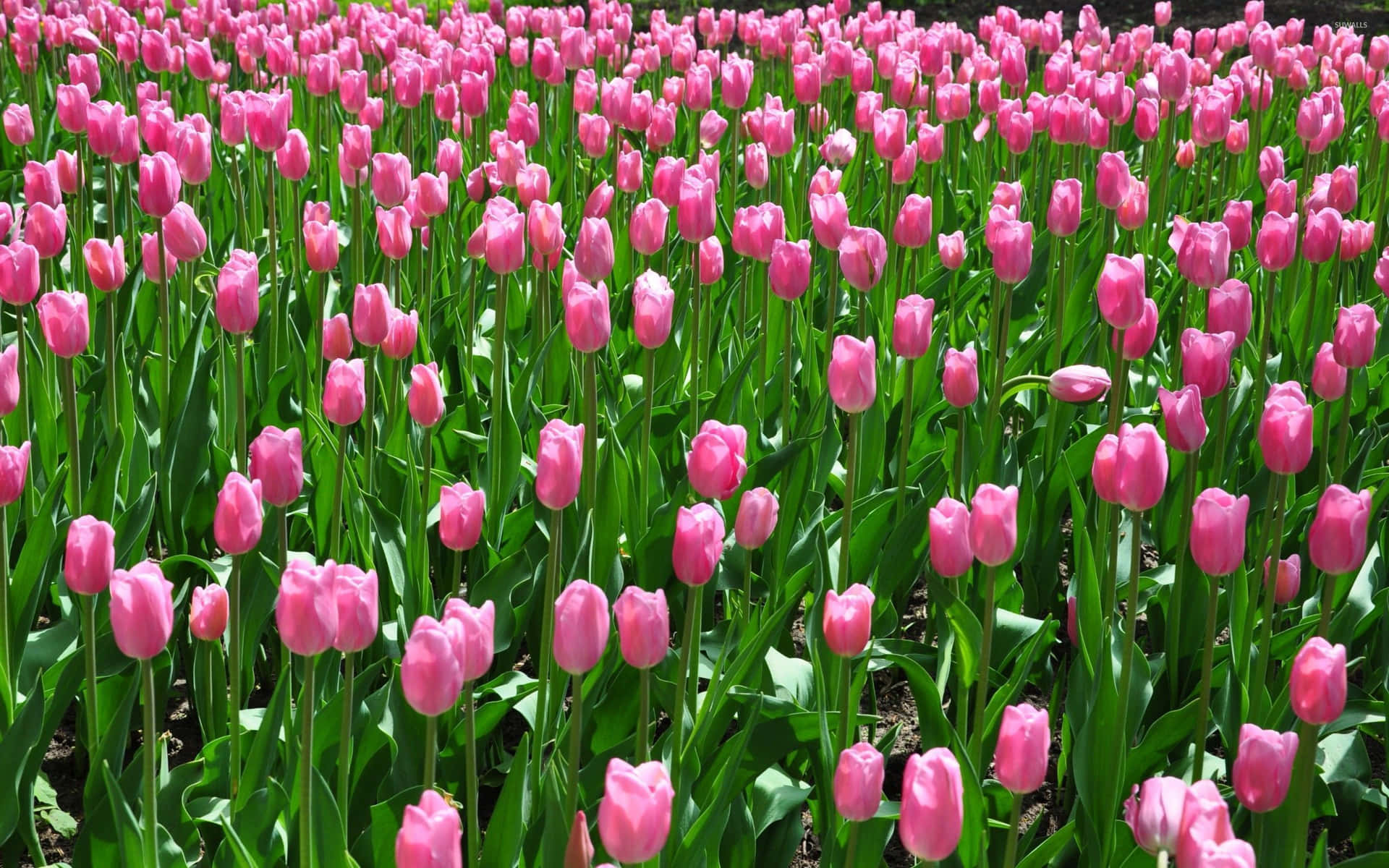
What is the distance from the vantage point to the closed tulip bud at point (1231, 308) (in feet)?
7.39

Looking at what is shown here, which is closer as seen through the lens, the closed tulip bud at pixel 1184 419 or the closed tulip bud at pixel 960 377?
the closed tulip bud at pixel 1184 419

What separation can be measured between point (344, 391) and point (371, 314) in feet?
0.98

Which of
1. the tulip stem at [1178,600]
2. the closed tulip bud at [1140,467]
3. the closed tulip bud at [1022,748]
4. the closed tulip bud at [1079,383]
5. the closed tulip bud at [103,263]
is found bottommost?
the tulip stem at [1178,600]

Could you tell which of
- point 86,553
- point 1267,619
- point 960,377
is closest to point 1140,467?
point 1267,619

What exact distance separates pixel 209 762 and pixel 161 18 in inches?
199

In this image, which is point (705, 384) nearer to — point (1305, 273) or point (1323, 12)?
point (1305, 273)

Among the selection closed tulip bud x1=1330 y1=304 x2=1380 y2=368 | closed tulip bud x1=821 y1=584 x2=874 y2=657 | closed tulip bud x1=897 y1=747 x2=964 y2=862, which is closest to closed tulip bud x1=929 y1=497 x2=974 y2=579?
closed tulip bud x1=821 y1=584 x2=874 y2=657

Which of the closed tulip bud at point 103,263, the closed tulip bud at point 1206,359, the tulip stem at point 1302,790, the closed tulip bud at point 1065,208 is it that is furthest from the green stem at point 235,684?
the closed tulip bud at point 1065,208

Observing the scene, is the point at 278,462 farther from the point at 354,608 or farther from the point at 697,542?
the point at 697,542

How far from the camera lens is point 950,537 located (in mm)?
1623

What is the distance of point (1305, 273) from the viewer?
3.97m

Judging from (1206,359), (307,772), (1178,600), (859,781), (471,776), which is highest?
(1206,359)

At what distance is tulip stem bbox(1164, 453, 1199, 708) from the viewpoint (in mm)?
2049

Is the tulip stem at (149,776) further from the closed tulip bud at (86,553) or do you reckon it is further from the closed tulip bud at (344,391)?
the closed tulip bud at (344,391)
